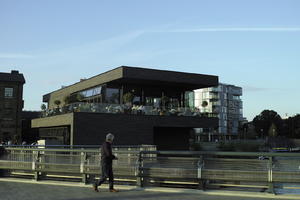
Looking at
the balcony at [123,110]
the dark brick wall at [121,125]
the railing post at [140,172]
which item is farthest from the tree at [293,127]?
the railing post at [140,172]

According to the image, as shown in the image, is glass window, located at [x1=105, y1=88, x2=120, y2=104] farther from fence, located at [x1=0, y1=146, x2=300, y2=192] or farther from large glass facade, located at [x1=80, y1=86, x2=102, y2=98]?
fence, located at [x1=0, y1=146, x2=300, y2=192]

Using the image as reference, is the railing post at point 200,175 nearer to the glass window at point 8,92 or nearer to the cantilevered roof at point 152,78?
the cantilevered roof at point 152,78

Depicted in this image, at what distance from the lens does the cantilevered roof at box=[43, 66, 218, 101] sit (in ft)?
113

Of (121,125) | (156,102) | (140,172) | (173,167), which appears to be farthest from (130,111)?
(173,167)

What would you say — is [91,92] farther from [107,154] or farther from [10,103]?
[10,103]

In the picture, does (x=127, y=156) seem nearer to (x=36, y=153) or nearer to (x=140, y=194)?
(x=140, y=194)

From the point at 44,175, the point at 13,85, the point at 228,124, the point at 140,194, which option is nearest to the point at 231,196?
the point at 140,194

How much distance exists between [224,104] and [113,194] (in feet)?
413

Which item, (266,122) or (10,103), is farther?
(266,122)

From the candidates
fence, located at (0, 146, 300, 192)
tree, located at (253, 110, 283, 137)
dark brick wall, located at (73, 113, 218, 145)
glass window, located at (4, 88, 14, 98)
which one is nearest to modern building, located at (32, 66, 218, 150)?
dark brick wall, located at (73, 113, 218, 145)

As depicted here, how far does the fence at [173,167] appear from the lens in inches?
417

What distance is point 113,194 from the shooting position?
10727mm

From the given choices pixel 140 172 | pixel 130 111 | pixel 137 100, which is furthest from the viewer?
pixel 137 100

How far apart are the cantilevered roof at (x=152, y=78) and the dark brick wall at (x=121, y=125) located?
422 cm
